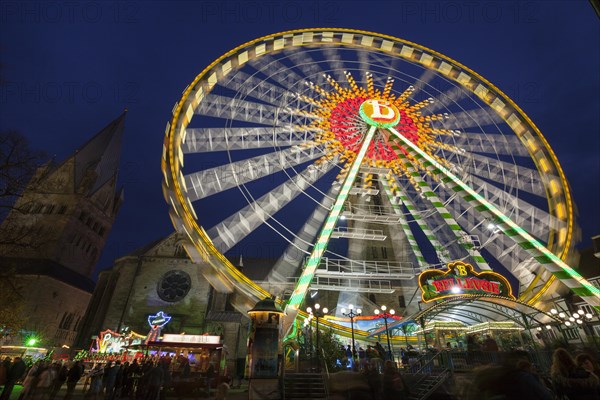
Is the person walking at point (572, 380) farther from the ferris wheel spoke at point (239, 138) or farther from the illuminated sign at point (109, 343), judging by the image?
the illuminated sign at point (109, 343)

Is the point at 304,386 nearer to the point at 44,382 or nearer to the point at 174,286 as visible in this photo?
the point at 44,382

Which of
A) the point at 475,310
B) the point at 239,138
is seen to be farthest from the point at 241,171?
the point at 475,310

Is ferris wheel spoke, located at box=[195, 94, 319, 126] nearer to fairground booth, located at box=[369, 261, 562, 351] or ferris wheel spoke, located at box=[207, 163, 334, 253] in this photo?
ferris wheel spoke, located at box=[207, 163, 334, 253]

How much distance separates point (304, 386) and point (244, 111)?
42.1 feet

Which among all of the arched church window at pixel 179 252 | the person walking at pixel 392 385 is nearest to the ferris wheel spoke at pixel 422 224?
the person walking at pixel 392 385

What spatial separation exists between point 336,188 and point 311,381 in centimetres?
1035

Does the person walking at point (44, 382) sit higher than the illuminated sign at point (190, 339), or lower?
lower

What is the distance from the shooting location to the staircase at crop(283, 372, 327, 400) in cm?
1008

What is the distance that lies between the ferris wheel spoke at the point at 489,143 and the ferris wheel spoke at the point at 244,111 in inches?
375

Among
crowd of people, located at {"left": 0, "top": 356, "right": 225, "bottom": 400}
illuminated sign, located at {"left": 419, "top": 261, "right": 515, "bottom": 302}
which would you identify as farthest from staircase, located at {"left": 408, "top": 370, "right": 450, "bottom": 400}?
crowd of people, located at {"left": 0, "top": 356, "right": 225, "bottom": 400}

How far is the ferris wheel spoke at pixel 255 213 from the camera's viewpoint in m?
13.9

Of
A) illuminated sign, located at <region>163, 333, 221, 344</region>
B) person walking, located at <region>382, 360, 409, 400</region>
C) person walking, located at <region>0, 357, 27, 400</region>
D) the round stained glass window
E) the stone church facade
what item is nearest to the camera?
person walking, located at <region>382, 360, 409, 400</region>

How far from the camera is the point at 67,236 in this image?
133 ft

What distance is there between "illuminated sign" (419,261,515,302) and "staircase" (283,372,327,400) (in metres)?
6.15
